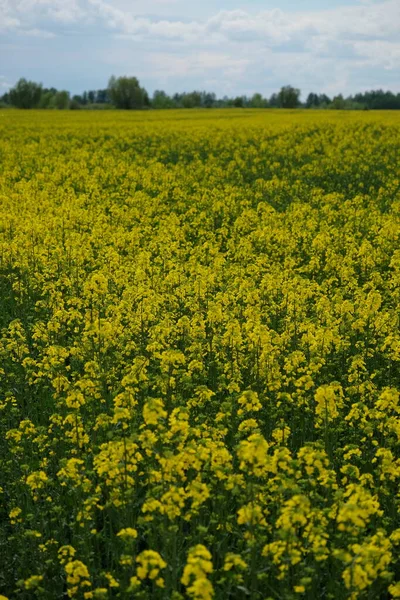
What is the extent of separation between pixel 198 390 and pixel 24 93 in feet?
358

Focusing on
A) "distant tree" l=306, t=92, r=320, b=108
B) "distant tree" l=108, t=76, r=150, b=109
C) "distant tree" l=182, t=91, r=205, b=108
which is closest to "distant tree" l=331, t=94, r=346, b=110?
"distant tree" l=182, t=91, r=205, b=108

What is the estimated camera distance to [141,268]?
1302 cm

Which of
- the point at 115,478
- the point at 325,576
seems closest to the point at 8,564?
the point at 115,478

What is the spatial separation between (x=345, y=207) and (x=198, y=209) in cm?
431

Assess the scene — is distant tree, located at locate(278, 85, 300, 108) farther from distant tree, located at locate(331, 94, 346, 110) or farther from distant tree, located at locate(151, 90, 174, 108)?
distant tree, located at locate(151, 90, 174, 108)

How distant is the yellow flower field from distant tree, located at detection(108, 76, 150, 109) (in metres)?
85.8

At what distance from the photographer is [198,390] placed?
22.8ft

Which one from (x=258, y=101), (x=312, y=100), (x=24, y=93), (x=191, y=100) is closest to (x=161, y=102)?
(x=191, y=100)

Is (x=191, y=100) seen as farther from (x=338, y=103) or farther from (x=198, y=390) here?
(x=198, y=390)

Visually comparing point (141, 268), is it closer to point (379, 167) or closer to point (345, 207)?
point (345, 207)

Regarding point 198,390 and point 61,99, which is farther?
point 61,99

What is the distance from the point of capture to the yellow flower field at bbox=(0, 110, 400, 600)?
5227 millimetres

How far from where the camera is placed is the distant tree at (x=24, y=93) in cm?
10712

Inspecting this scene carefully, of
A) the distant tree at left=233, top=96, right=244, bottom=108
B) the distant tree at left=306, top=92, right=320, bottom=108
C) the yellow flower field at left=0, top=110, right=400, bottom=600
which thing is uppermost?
the distant tree at left=306, top=92, right=320, bottom=108
